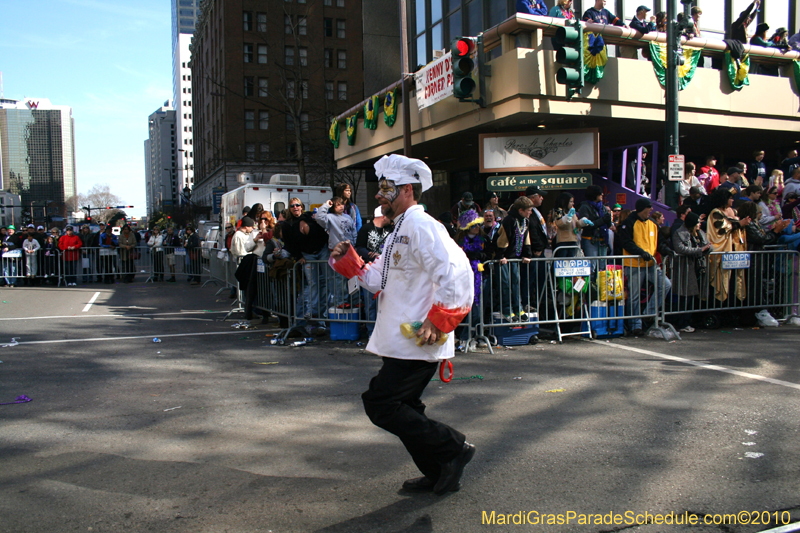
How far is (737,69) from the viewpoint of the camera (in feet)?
52.5

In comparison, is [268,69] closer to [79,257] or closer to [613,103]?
[79,257]

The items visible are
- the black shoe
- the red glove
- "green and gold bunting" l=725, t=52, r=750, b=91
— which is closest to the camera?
the black shoe

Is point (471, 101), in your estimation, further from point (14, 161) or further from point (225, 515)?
point (14, 161)

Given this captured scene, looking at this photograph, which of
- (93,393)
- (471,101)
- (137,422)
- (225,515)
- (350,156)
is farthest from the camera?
(350,156)

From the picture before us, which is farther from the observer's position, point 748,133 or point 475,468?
point 748,133

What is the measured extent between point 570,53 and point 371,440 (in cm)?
1039

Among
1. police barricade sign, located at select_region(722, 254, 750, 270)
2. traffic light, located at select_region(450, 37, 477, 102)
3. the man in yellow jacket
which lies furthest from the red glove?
traffic light, located at select_region(450, 37, 477, 102)

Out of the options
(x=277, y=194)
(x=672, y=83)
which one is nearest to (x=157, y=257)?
(x=277, y=194)

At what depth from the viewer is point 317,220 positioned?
9344mm

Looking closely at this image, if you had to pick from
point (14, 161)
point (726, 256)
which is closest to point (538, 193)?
point (726, 256)

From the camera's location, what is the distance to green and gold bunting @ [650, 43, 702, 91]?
588 inches

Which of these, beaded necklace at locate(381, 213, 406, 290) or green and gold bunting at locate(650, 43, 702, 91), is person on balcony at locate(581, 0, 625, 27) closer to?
green and gold bunting at locate(650, 43, 702, 91)

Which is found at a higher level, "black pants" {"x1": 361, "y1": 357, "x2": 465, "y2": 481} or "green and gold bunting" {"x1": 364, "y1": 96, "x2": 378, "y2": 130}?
"green and gold bunting" {"x1": 364, "y1": 96, "x2": 378, "y2": 130}

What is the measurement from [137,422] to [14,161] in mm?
215272
